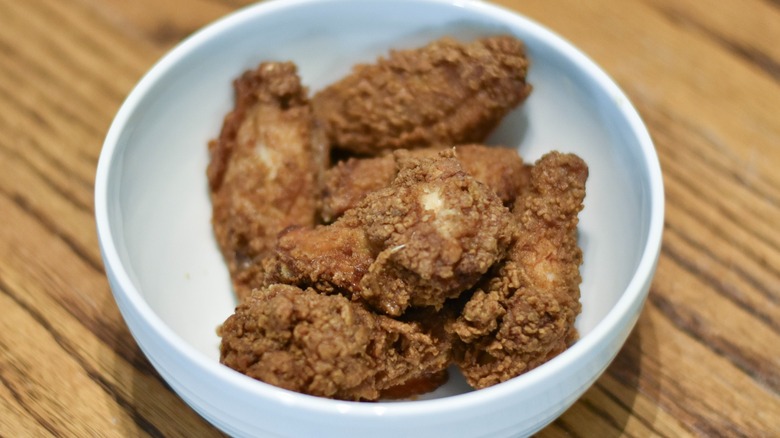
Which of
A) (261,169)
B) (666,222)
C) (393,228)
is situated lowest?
(666,222)

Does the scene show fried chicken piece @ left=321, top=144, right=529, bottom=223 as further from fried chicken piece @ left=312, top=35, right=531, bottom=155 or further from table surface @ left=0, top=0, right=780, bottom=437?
table surface @ left=0, top=0, right=780, bottom=437

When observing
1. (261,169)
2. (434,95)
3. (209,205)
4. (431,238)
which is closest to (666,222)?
(434,95)

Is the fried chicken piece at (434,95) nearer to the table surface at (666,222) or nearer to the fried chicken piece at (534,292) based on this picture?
the fried chicken piece at (534,292)

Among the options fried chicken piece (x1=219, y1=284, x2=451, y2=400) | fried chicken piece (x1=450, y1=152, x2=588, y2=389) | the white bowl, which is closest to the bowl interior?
the white bowl

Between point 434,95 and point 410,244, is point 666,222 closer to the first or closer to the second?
point 434,95

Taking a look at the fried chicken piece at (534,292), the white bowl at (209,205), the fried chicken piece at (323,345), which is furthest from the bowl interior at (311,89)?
the fried chicken piece at (323,345)

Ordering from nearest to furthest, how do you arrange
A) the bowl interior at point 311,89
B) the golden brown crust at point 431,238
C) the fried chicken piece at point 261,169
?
the golden brown crust at point 431,238, the bowl interior at point 311,89, the fried chicken piece at point 261,169
